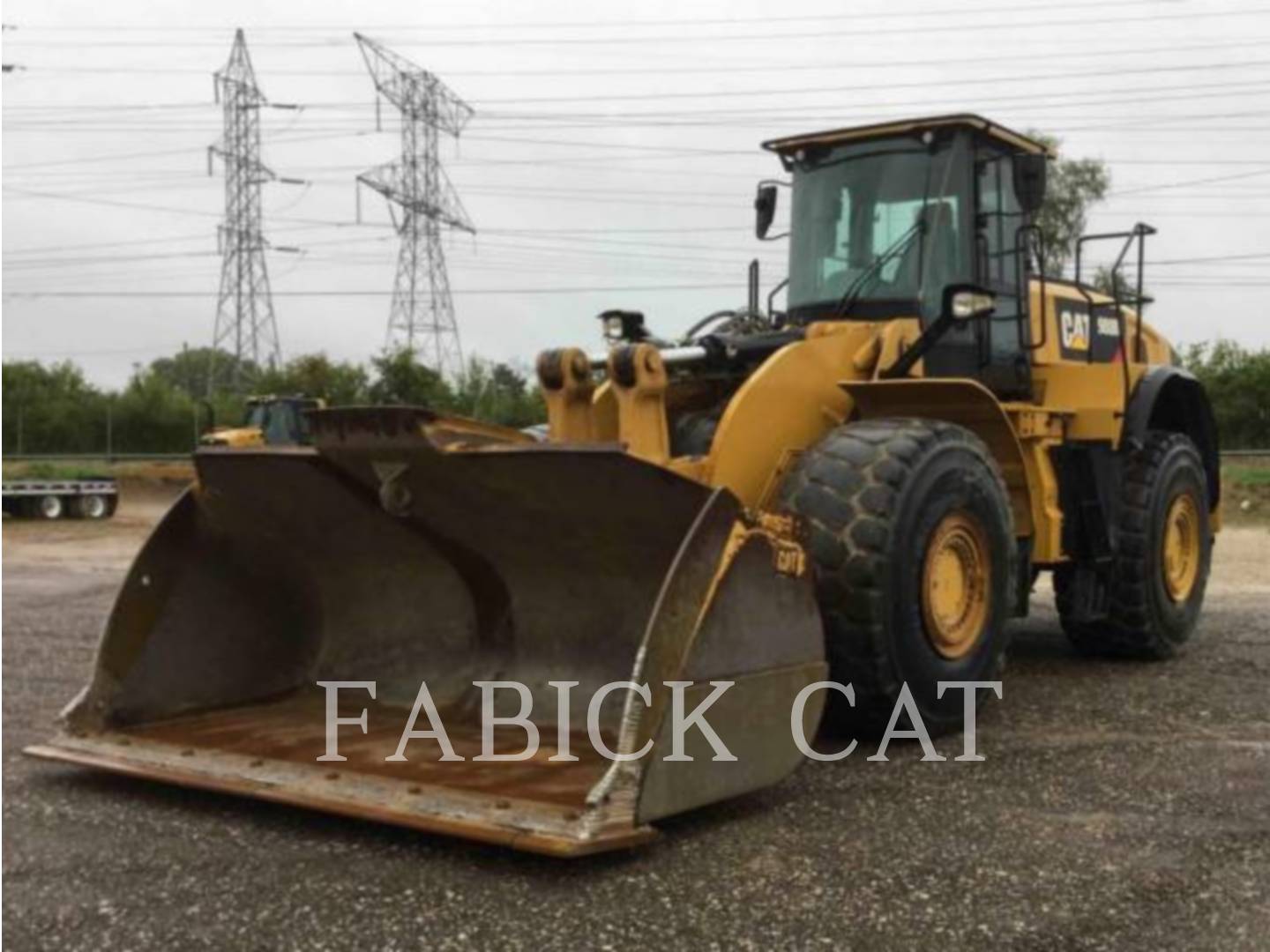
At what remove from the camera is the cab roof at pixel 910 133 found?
6395mm

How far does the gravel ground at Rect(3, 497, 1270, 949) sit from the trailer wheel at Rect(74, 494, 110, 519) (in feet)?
67.4

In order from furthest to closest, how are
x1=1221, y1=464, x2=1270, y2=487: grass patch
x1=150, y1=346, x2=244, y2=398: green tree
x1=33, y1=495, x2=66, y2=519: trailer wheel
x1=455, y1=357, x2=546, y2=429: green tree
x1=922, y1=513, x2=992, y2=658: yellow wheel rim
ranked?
1. x1=150, y1=346, x2=244, y2=398: green tree
2. x1=455, y1=357, x2=546, y2=429: green tree
3. x1=33, y1=495, x2=66, y2=519: trailer wheel
4. x1=1221, y1=464, x2=1270, y2=487: grass patch
5. x1=922, y1=513, x2=992, y2=658: yellow wheel rim

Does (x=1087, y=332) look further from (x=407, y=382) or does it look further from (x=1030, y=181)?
→ (x=407, y=382)

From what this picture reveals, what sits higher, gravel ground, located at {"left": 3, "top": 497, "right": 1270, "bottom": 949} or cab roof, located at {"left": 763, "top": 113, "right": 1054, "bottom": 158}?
cab roof, located at {"left": 763, "top": 113, "right": 1054, "bottom": 158}

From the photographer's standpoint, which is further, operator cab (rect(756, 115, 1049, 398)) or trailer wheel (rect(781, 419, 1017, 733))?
operator cab (rect(756, 115, 1049, 398))

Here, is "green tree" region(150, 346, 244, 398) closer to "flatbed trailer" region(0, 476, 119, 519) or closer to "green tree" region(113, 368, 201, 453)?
"green tree" region(113, 368, 201, 453)

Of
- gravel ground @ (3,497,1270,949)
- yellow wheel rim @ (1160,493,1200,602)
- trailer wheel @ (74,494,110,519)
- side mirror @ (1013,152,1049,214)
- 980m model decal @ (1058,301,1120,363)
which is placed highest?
side mirror @ (1013,152,1049,214)

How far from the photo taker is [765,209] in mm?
7023

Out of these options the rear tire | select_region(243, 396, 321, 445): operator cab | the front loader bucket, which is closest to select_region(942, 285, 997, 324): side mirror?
the rear tire

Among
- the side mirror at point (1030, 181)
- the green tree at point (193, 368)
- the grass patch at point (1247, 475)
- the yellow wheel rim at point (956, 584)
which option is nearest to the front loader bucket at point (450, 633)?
the yellow wheel rim at point (956, 584)

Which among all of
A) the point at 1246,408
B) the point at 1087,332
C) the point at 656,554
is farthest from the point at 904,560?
the point at 1246,408

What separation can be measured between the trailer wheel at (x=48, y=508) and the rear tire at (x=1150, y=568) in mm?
20989

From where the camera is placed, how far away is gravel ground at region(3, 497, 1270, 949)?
136 inches

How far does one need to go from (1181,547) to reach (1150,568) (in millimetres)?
785
